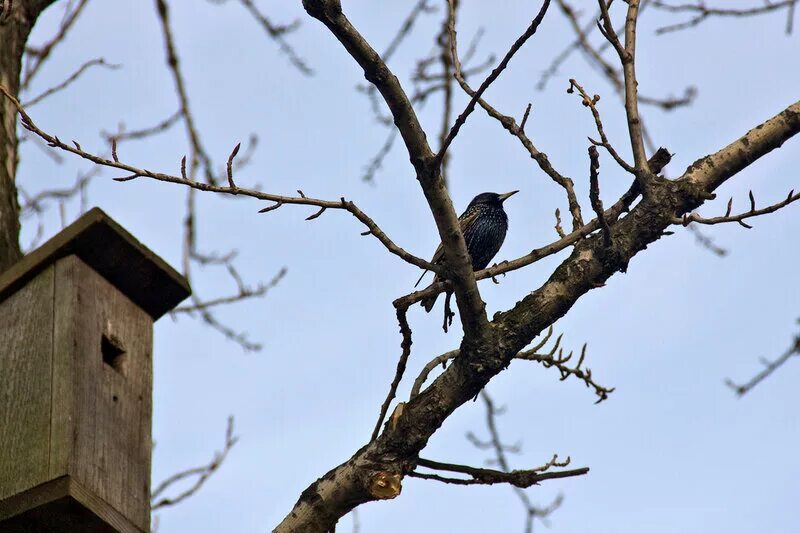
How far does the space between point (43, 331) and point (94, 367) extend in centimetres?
19

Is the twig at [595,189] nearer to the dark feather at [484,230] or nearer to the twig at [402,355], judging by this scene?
the twig at [402,355]

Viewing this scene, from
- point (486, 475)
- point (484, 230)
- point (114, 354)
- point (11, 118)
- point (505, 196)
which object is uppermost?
point (505, 196)

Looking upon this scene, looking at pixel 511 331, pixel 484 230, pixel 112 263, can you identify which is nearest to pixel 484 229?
pixel 484 230

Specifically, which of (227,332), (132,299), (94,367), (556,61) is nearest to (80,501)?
(94,367)

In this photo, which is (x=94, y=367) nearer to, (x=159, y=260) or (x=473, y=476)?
(x=159, y=260)

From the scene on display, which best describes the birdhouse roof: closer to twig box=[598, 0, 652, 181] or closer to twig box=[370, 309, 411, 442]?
twig box=[370, 309, 411, 442]

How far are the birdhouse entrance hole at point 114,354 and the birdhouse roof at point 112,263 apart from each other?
217 millimetres

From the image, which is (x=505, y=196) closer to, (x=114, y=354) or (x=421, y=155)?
(x=114, y=354)

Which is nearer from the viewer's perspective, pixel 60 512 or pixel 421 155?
pixel 421 155

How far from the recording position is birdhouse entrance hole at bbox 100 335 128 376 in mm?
3752

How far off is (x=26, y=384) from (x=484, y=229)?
13.4ft

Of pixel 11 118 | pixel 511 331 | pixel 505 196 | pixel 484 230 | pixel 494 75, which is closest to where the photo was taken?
pixel 494 75

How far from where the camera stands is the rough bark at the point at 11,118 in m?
4.21

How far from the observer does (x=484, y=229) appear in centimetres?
723
